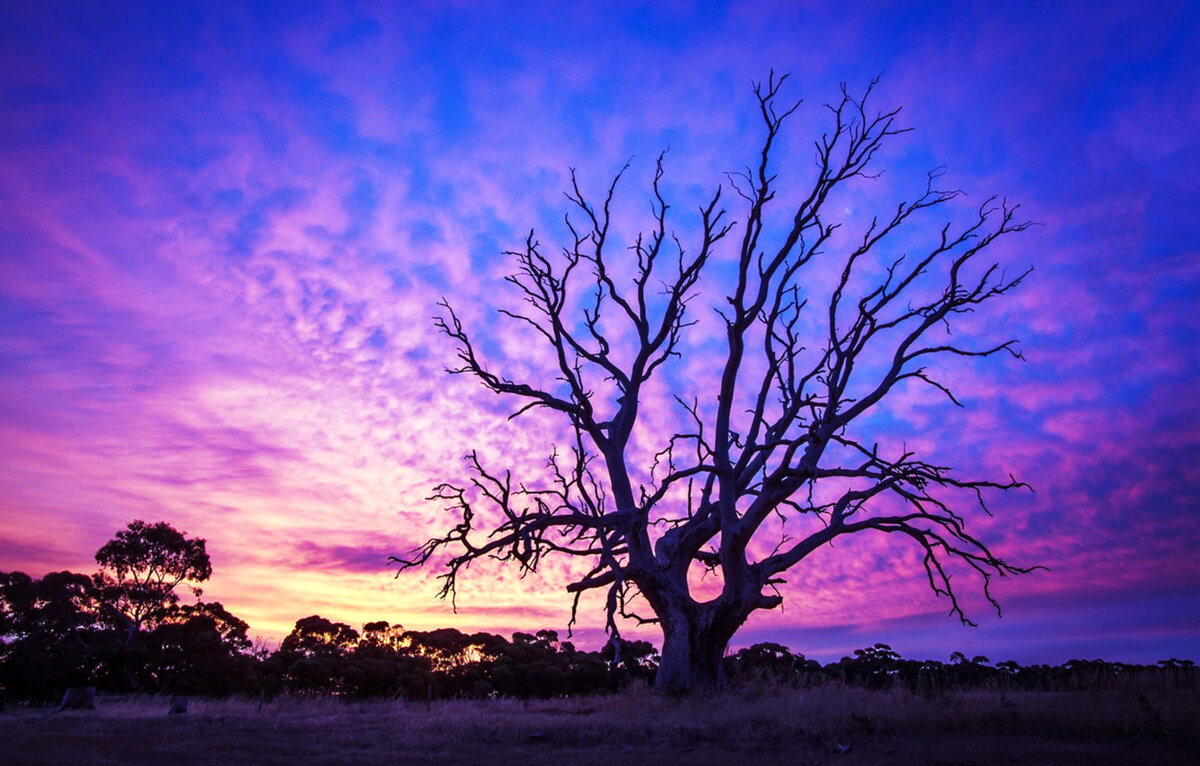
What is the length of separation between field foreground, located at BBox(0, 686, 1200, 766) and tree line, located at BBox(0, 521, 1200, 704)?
493 inches

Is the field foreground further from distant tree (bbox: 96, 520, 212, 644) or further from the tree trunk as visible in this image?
distant tree (bbox: 96, 520, 212, 644)

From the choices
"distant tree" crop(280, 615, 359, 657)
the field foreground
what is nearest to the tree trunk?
the field foreground

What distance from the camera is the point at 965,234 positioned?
2211 centimetres

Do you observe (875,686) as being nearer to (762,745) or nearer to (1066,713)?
(1066,713)

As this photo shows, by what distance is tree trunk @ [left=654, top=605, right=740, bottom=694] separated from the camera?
18.9m

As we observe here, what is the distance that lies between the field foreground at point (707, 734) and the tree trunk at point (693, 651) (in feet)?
5.38

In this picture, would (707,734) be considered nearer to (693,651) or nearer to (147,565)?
(693,651)

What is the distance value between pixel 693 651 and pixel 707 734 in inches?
227

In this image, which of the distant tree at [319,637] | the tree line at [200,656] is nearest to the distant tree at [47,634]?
the tree line at [200,656]

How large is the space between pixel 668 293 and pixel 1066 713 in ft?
45.0

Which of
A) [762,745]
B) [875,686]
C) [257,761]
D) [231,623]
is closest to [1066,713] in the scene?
[762,745]

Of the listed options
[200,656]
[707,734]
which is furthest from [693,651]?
[200,656]

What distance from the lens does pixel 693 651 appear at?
1922 cm

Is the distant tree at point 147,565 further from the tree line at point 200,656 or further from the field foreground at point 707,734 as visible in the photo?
the field foreground at point 707,734
